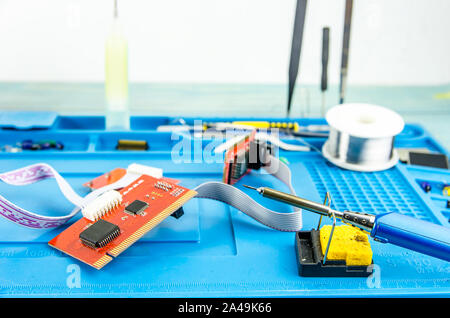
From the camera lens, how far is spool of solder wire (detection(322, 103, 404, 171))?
1.38 meters

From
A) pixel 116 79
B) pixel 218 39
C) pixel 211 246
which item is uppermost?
pixel 218 39

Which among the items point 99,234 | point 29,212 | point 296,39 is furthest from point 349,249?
point 296,39

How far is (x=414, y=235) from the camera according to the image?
36.9 inches

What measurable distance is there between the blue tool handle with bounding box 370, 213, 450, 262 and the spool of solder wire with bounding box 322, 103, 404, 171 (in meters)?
0.45

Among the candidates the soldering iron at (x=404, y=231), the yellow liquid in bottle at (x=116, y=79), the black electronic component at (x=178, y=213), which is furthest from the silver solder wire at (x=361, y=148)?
the yellow liquid in bottle at (x=116, y=79)

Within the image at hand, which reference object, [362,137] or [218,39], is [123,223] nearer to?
[362,137]

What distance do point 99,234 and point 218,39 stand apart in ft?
4.16

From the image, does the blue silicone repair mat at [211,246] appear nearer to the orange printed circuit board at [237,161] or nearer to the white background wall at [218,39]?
the orange printed circuit board at [237,161]

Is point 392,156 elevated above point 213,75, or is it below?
below

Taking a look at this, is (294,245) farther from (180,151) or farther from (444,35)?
(444,35)

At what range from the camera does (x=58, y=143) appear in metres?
1.59

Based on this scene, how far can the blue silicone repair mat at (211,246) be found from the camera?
0.94m

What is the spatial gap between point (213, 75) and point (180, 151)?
2.21 ft

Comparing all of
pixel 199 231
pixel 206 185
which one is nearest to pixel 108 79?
pixel 206 185
